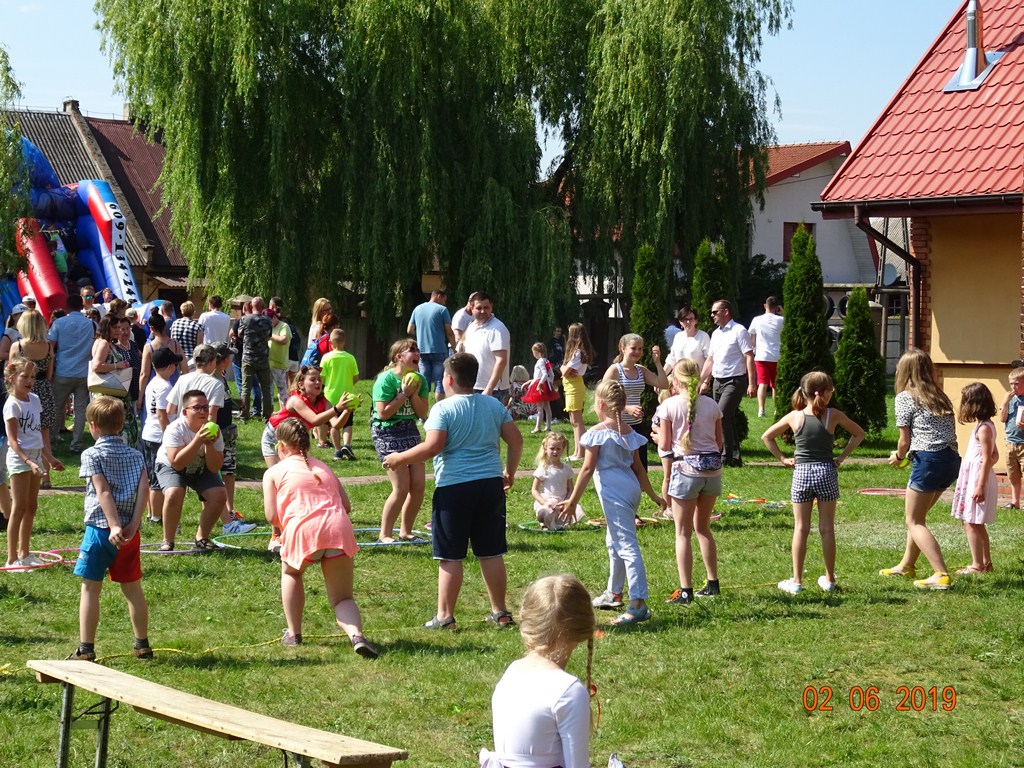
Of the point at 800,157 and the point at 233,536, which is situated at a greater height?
the point at 800,157

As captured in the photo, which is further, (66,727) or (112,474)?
(112,474)

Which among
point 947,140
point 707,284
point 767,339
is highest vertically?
point 947,140

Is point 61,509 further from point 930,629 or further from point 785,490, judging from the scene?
point 930,629

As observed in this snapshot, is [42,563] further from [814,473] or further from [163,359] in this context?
[814,473]

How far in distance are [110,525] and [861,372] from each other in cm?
1456

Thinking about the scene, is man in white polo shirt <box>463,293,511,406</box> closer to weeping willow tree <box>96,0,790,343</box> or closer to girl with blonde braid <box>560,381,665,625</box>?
girl with blonde braid <box>560,381,665,625</box>

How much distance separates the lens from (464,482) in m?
8.31

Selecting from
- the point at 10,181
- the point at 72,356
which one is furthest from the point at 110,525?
the point at 10,181

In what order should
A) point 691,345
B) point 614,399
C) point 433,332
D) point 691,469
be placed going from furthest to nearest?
point 433,332 → point 691,345 → point 691,469 → point 614,399

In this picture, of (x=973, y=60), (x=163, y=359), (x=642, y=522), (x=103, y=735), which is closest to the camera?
(x=103, y=735)

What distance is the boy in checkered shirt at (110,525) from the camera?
760cm

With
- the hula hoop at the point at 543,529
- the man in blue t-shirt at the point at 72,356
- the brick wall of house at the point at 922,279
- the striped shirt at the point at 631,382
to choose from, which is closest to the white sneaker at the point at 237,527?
the hula hoop at the point at 543,529
